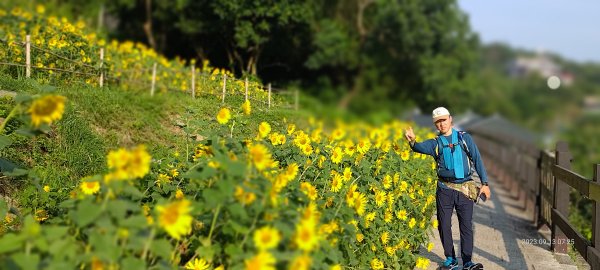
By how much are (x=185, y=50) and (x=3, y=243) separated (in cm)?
2069

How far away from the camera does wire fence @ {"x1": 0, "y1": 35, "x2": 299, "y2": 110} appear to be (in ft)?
24.4

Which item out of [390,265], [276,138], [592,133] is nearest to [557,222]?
[390,265]

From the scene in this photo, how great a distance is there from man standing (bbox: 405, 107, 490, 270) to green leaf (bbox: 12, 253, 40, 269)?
323 centimetres

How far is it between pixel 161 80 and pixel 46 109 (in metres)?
10.5

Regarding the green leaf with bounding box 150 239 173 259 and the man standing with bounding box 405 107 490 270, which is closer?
the green leaf with bounding box 150 239 173 259

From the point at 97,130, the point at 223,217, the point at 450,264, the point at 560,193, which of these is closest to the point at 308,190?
the point at 223,217

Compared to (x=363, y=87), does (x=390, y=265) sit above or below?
below

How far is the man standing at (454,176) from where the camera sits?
5.18m

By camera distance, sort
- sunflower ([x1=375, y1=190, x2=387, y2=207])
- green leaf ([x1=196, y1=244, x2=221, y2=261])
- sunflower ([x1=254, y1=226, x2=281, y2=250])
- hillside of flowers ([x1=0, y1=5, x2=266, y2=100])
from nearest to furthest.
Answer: sunflower ([x1=254, y1=226, x2=281, y2=250])
green leaf ([x1=196, y1=244, x2=221, y2=261])
sunflower ([x1=375, y1=190, x2=387, y2=207])
hillside of flowers ([x1=0, y1=5, x2=266, y2=100])

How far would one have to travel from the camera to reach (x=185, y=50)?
23.0m

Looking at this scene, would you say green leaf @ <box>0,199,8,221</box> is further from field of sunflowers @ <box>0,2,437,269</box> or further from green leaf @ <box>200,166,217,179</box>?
green leaf @ <box>200,166,217,179</box>

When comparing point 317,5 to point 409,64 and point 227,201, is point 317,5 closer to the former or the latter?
point 409,64

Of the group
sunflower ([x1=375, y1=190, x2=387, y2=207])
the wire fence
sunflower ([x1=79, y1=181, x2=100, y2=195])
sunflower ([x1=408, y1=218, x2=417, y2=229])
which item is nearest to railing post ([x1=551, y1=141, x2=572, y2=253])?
sunflower ([x1=408, y1=218, x2=417, y2=229])

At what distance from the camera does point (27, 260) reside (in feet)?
8.75
